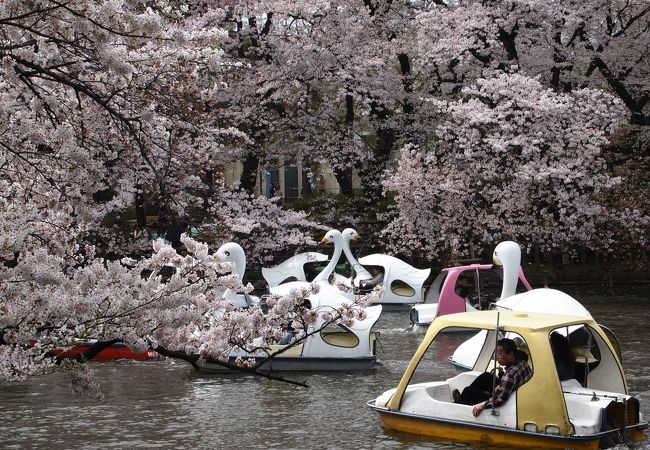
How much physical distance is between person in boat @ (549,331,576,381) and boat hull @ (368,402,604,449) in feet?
3.48

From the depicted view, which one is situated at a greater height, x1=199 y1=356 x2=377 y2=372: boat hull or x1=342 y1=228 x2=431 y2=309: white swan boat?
x1=342 y1=228 x2=431 y2=309: white swan boat

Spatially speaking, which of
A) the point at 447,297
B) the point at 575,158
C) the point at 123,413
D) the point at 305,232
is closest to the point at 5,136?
the point at 123,413

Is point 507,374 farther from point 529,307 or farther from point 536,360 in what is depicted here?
point 529,307

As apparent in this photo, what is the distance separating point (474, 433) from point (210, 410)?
180 inches

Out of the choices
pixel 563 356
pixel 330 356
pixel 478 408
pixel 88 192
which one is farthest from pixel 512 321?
pixel 330 356

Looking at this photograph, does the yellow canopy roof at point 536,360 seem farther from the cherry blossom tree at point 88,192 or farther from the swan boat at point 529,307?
the swan boat at point 529,307

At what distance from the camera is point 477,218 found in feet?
114

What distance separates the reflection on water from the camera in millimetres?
14352

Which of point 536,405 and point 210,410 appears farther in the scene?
point 210,410

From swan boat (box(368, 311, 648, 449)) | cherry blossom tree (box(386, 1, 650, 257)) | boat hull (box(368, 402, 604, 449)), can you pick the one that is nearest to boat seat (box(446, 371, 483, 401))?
swan boat (box(368, 311, 648, 449))

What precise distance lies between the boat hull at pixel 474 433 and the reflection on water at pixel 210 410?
0.13 meters

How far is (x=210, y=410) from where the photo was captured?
16.5m

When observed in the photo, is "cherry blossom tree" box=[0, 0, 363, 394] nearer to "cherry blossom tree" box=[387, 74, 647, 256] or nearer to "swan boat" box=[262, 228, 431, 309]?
"swan boat" box=[262, 228, 431, 309]

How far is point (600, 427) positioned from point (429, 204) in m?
22.9
